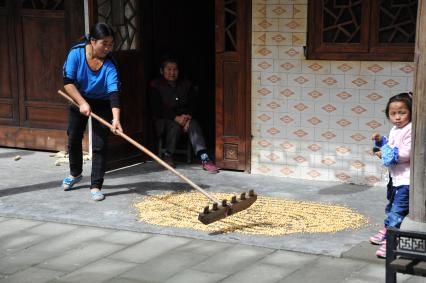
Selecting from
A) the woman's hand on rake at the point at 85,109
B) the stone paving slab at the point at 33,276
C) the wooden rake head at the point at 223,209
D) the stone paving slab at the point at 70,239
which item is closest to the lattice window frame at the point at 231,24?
the woman's hand on rake at the point at 85,109

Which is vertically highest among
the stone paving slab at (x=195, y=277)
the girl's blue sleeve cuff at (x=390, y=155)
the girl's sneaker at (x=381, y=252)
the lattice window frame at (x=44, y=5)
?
the lattice window frame at (x=44, y=5)

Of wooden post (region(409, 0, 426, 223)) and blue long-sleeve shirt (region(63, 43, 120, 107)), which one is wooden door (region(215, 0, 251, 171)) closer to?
blue long-sleeve shirt (region(63, 43, 120, 107))

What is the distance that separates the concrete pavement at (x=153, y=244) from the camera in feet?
16.8

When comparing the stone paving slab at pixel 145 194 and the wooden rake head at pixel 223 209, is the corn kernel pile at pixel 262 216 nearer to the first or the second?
the stone paving slab at pixel 145 194

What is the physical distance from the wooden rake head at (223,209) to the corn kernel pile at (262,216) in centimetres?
24

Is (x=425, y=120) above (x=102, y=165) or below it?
above

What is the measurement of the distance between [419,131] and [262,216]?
2.03 meters

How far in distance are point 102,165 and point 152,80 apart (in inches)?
67.7

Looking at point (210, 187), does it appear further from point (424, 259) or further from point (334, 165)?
point (424, 259)

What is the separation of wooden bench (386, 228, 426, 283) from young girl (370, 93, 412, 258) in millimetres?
1469

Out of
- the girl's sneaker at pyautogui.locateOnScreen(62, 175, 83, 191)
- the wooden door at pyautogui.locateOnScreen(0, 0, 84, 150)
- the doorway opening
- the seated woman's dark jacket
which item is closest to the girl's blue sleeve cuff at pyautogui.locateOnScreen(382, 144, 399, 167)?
the girl's sneaker at pyautogui.locateOnScreen(62, 175, 83, 191)

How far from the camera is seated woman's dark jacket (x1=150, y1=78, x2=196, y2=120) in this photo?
850cm

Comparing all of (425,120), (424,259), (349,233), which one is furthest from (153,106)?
(424,259)

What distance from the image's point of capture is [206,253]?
5.51 m
